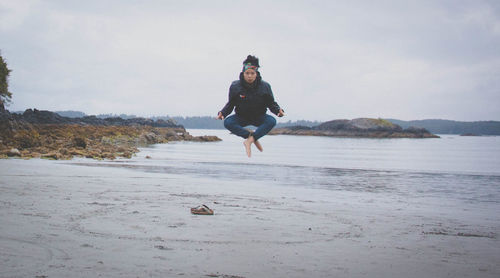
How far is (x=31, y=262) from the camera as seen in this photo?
702 centimetres

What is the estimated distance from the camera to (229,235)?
9344mm

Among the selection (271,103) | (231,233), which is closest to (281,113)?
(271,103)

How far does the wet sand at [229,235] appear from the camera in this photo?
7168 millimetres

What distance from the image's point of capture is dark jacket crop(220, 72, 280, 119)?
9.66 metres

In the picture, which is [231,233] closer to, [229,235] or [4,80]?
[229,235]

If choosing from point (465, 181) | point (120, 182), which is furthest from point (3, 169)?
point (465, 181)

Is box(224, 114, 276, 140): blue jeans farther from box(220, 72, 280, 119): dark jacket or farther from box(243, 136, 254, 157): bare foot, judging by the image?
box(220, 72, 280, 119): dark jacket

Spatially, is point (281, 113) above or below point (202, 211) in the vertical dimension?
above

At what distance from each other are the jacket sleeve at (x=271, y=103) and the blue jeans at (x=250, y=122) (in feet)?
1.18

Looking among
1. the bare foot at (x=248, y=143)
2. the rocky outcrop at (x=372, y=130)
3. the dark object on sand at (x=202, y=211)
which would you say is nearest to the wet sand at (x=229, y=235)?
the dark object on sand at (x=202, y=211)

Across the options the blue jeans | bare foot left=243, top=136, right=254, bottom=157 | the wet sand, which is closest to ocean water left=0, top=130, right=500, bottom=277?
the wet sand

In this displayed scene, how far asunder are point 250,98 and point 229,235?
280cm

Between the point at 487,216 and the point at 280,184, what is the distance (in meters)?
9.60

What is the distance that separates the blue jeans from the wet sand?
6.63ft
